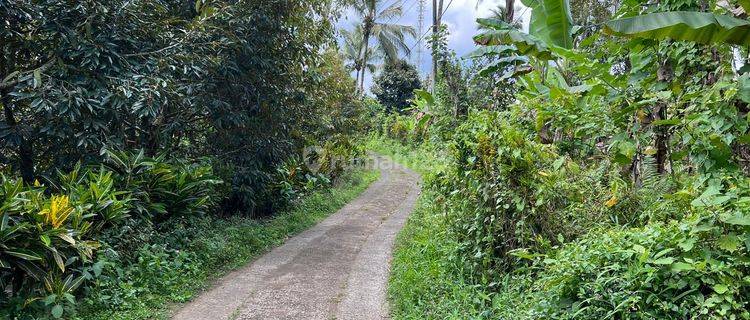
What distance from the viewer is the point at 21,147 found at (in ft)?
17.0

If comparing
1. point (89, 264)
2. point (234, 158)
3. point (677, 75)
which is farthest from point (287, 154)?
point (677, 75)

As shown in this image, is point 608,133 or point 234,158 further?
point 234,158

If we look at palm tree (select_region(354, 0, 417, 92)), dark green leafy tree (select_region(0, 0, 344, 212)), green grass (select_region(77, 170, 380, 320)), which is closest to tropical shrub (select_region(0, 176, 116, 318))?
green grass (select_region(77, 170, 380, 320))

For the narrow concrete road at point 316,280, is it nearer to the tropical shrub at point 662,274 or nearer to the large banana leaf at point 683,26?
the tropical shrub at point 662,274

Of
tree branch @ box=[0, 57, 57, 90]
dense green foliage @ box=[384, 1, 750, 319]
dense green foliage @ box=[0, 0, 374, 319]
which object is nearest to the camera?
dense green foliage @ box=[384, 1, 750, 319]

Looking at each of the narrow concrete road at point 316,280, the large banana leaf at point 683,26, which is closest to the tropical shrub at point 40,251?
the narrow concrete road at point 316,280

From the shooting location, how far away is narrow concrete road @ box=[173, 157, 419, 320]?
14.5 ft

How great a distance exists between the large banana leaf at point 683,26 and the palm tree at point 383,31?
19.7 meters

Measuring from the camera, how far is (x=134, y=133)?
6.13m

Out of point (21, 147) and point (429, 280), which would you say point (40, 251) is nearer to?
point (21, 147)

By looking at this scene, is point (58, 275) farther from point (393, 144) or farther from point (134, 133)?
point (393, 144)

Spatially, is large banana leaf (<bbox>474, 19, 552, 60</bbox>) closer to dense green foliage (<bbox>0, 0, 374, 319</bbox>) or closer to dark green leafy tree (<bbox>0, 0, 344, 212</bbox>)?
dense green foliage (<bbox>0, 0, 374, 319</bbox>)

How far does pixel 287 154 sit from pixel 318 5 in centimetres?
240

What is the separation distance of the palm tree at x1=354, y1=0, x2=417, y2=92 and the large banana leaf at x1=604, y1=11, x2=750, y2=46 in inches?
776
